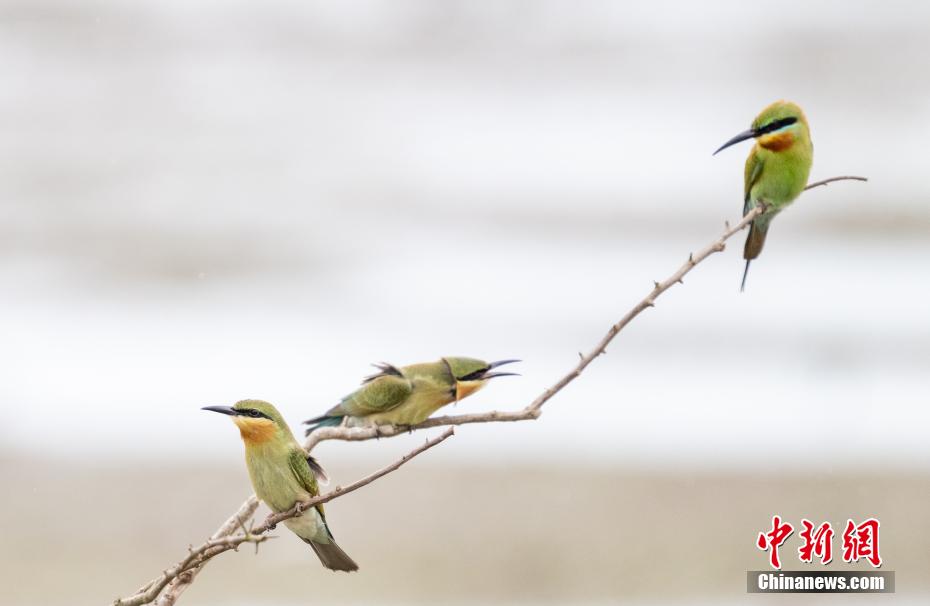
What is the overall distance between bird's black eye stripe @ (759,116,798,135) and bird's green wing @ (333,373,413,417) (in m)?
0.46

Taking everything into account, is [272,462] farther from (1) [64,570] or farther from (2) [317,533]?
(1) [64,570]

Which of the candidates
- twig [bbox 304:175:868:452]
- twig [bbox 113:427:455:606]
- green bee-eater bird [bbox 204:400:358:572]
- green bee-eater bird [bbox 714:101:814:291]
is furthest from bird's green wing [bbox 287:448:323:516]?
green bee-eater bird [bbox 714:101:814:291]

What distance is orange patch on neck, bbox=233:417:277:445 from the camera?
4.21 ft

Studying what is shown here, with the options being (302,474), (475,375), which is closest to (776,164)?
(475,375)

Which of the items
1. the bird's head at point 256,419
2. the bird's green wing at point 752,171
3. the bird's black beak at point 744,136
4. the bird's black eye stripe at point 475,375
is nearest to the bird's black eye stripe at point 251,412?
the bird's head at point 256,419

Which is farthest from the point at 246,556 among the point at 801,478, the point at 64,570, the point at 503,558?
the point at 801,478

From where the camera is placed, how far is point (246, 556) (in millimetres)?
6031

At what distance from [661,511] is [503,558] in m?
1.05

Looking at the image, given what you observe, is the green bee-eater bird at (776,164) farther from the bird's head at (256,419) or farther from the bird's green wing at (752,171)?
the bird's head at (256,419)

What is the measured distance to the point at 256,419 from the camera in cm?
124

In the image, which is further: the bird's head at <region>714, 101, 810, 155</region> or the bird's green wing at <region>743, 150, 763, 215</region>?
the bird's green wing at <region>743, 150, 763, 215</region>

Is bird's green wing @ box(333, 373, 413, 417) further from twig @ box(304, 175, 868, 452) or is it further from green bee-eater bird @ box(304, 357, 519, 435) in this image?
twig @ box(304, 175, 868, 452)

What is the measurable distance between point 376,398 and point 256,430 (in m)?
0.15

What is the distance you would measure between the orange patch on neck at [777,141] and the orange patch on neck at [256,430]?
1.98 ft
